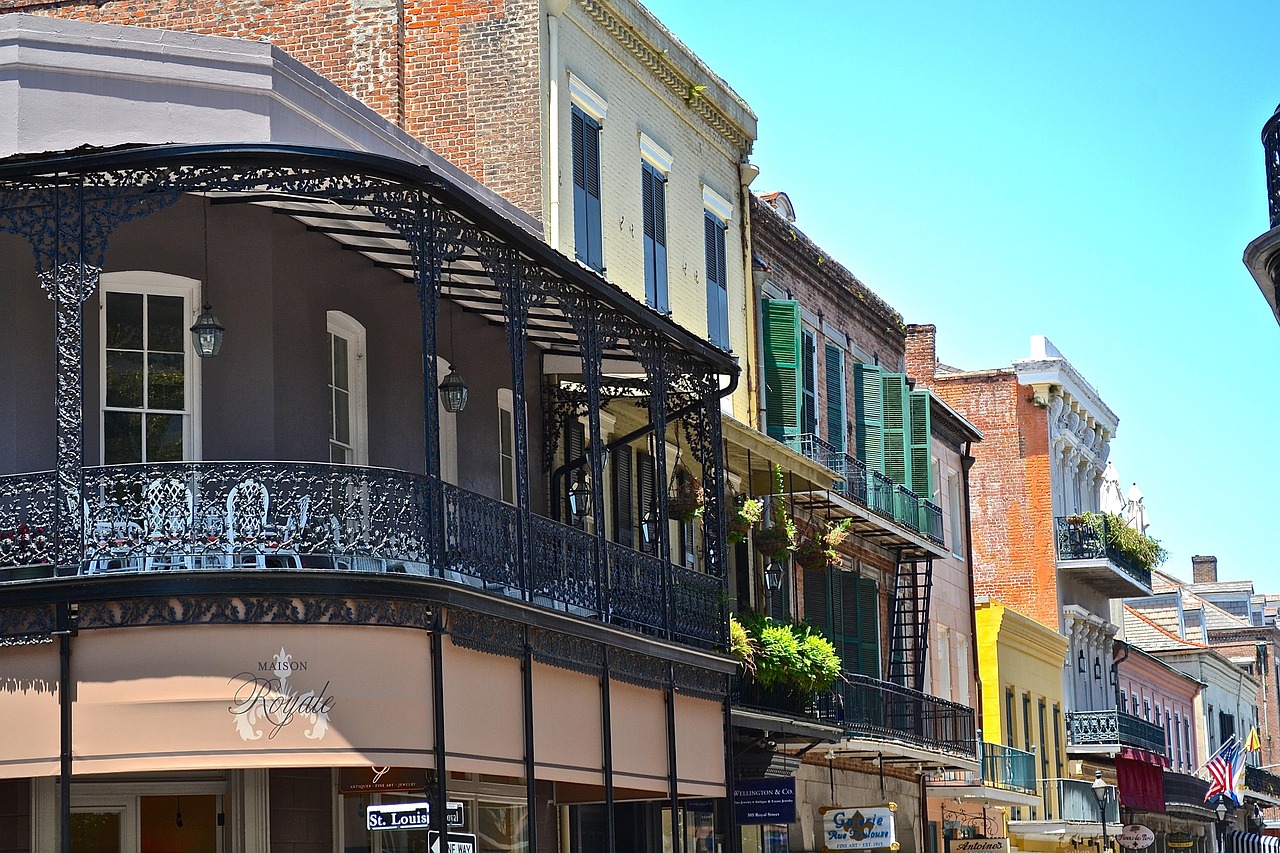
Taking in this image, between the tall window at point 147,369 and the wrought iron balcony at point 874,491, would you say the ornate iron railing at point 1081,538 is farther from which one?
the tall window at point 147,369

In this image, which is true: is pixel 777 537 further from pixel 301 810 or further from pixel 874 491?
pixel 301 810

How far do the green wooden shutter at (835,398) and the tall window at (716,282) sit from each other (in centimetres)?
421

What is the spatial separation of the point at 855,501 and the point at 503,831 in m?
10.4

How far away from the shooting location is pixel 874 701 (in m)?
28.6

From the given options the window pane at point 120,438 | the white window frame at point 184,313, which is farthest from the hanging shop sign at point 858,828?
the window pane at point 120,438

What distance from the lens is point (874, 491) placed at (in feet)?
103

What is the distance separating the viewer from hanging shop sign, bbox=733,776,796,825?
925 inches

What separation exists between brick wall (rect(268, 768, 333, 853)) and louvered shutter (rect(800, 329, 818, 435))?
13.5 m

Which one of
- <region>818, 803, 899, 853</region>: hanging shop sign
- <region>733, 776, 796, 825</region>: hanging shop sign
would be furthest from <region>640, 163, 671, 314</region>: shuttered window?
<region>818, 803, 899, 853</region>: hanging shop sign

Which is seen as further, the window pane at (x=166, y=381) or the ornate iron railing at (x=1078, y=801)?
the ornate iron railing at (x=1078, y=801)

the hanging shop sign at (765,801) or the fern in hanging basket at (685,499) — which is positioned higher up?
the fern in hanging basket at (685,499)

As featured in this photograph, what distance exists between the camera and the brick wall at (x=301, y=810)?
1670 centimetres

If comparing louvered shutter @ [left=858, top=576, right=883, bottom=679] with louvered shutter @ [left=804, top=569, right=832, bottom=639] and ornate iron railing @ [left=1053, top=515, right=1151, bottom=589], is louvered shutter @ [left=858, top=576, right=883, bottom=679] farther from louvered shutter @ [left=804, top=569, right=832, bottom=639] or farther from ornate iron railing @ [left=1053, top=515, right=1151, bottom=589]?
ornate iron railing @ [left=1053, top=515, right=1151, bottom=589]

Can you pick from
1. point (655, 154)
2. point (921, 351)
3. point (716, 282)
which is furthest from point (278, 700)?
point (921, 351)
